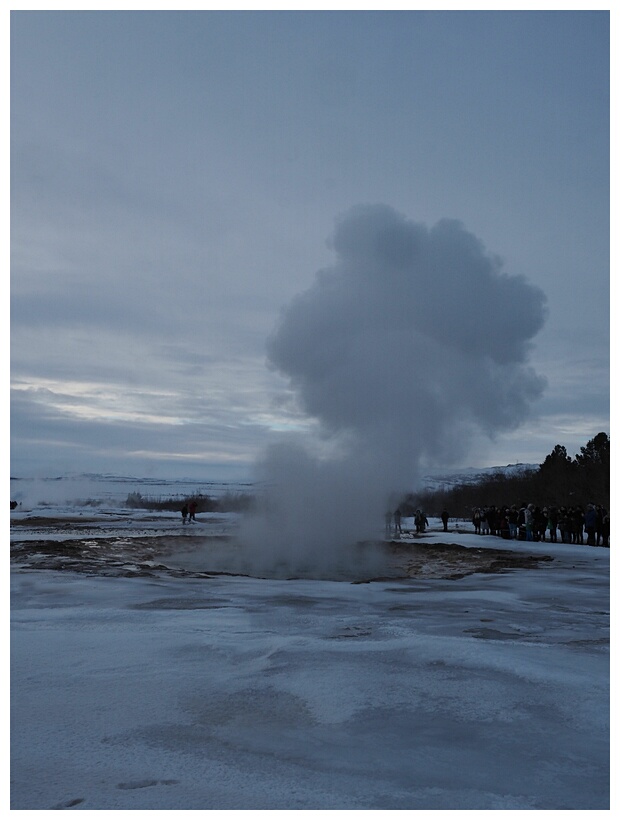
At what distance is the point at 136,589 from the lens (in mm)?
9680

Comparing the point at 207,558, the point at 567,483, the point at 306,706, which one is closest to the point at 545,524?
the point at 207,558

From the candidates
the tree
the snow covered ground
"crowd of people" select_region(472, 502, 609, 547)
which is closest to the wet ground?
"crowd of people" select_region(472, 502, 609, 547)

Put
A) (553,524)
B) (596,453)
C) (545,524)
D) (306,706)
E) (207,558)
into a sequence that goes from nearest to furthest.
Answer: (306,706)
(207,558)
(553,524)
(545,524)
(596,453)

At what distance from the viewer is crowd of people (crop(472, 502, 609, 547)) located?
19.9m

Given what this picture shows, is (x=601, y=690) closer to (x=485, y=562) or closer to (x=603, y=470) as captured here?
(x=485, y=562)

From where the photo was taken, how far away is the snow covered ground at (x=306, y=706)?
3.26 meters

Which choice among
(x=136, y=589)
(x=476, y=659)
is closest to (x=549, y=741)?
(x=476, y=659)

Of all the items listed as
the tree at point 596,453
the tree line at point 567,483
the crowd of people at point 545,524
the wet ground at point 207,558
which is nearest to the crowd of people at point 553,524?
the crowd of people at point 545,524

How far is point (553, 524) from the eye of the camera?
22578 mm

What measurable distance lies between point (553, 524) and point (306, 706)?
20.3m

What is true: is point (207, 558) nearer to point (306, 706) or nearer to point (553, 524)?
point (553, 524)

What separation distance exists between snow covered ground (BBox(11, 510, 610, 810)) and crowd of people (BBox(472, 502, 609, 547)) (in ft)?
41.6

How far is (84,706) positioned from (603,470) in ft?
158

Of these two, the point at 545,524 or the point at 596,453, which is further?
the point at 596,453
